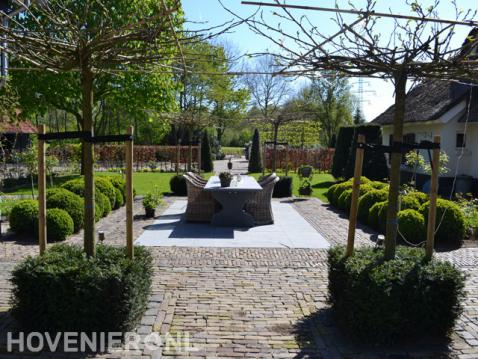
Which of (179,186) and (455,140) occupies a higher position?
(455,140)

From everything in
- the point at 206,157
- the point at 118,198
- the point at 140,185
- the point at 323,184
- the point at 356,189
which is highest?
the point at 356,189

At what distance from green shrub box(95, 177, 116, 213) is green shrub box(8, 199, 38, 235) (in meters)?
2.99

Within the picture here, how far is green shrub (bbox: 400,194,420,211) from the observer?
9.94 metres

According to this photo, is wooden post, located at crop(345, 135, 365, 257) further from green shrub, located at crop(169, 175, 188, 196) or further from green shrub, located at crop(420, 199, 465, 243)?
green shrub, located at crop(169, 175, 188, 196)

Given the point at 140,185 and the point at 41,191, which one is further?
the point at 140,185

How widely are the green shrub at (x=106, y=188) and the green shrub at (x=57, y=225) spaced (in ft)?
10.1

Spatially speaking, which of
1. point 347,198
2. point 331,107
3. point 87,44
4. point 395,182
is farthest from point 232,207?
point 331,107

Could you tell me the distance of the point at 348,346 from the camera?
4.24 m

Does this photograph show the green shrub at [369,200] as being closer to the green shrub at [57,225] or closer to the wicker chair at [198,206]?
the wicker chair at [198,206]

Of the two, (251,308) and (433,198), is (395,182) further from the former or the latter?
(251,308)

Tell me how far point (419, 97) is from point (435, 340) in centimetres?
1954

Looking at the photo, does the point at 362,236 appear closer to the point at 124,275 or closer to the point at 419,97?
the point at 124,275

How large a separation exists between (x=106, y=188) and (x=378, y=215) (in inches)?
290

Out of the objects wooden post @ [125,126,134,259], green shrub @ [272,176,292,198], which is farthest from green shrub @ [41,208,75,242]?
green shrub @ [272,176,292,198]
